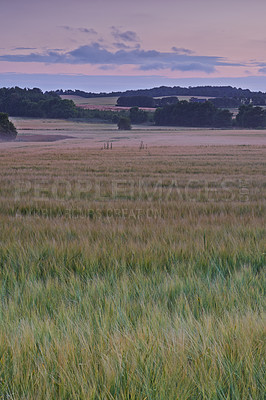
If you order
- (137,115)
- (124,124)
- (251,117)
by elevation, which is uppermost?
(137,115)

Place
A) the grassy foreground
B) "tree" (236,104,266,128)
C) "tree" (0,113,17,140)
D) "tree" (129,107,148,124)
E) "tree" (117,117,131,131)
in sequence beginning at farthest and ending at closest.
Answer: "tree" (129,107,148,124) → "tree" (236,104,266,128) → "tree" (117,117,131,131) → "tree" (0,113,17,140) → the grassy foreground

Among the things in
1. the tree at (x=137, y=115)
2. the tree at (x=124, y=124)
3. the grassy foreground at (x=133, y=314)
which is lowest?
the grassy foreground at (x=133, y=314)

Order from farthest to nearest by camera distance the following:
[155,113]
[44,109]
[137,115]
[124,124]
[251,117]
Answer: [44,109], [137,115], [155,113], [251,117], [124,124]

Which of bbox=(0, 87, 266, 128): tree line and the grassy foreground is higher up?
bbox=(0, 87, 266, 128): tree line

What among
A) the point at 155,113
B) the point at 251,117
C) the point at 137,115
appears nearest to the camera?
the point at 251,117

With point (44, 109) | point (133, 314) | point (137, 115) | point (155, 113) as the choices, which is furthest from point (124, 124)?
point (133, 314)

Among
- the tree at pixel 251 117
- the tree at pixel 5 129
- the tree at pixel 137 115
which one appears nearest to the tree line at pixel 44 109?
the tree at pixel 137 115

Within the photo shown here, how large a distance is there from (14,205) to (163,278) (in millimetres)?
5398

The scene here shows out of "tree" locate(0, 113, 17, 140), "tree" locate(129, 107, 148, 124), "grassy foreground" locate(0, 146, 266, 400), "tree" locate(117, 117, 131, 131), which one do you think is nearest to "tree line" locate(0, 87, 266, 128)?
"tree" locate(129, 107, 148, 124)

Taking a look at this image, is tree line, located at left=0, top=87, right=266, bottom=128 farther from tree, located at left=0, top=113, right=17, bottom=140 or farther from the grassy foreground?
the grassy foreground

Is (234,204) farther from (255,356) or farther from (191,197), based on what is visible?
(255,356)

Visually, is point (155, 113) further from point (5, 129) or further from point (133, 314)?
point (133, 314)

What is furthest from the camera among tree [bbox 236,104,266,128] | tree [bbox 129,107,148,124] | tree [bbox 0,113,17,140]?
tree [bbox 129,107,148,124]

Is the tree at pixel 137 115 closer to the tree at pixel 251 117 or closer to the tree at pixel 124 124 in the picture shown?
the tree at pixel 124 124
